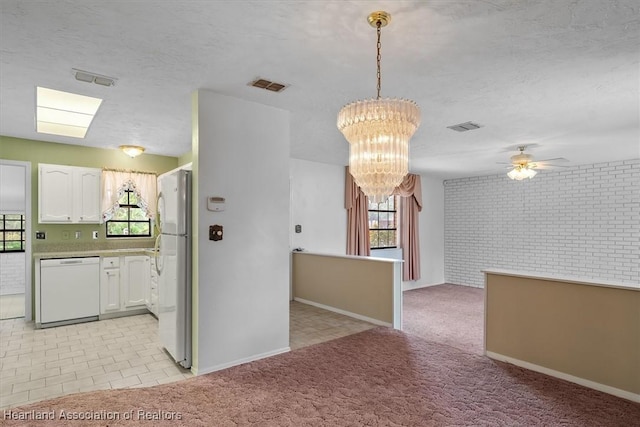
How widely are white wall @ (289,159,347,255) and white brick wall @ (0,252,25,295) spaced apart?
534 cm

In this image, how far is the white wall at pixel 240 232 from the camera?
3115 millimetres

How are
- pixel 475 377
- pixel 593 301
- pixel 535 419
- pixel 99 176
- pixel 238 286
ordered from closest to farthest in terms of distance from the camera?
pixel 535 419 → pixel 593 301 → pixel 475 377 → pixel 238 286 → pixel 99 176

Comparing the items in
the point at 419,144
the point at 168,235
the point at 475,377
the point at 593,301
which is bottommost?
the point at 475,377

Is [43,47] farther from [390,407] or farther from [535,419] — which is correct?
[535,419]

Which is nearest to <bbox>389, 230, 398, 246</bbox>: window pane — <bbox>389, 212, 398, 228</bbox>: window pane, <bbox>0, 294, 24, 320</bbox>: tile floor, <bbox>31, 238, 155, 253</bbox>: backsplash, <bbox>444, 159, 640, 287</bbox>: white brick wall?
<bbox>389, 212, 398, 228</bbox>: window pane

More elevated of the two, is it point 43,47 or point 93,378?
point 43,47

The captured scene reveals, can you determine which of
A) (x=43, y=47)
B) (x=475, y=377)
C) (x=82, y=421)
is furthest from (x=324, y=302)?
(x=43, y=47)

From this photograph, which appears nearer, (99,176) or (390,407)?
(390,407)

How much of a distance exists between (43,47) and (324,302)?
14.8 ft

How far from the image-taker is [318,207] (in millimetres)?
6422

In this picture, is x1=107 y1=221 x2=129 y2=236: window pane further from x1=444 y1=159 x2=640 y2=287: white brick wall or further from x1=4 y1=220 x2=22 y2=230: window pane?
x1=444 y1=159 x2=640 y2=287: white brick wall

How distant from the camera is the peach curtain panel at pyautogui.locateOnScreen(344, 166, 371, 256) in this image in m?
6.71

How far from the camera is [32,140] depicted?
4820 mm

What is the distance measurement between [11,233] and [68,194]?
3224 mm
